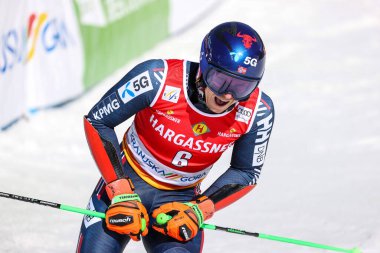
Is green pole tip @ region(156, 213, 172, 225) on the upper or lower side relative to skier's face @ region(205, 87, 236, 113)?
lower

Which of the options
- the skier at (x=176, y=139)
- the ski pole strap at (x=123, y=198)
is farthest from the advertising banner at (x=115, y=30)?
the ski pole strap at (x=123, y=198)

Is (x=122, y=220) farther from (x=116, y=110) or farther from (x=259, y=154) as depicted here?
(x=259, y=154)

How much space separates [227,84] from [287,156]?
17.3 feet

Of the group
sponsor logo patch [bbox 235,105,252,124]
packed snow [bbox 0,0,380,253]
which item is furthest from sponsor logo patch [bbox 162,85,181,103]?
packed snow [bbox 0,0,380,253]

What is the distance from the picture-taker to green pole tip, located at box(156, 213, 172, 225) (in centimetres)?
437

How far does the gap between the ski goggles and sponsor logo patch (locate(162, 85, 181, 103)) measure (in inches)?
8.1

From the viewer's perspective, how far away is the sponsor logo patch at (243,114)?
15.0ft

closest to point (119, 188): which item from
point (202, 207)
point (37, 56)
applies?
point (202, 207)

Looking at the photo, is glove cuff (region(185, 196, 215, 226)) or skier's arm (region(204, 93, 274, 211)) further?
skier's arm (region(204, 93, 274, 211))

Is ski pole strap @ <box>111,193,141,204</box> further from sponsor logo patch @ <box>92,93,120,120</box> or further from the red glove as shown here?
sponsor logo patch @ <box>92,93,120,120</box>

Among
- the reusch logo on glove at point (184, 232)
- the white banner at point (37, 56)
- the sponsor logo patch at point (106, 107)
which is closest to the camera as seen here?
the reusch logo on glove at point (184, 232)

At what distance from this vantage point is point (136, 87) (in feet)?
14.4

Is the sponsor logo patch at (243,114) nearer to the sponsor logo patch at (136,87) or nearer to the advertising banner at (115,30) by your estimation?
the sponsor logo patch at (136,87)

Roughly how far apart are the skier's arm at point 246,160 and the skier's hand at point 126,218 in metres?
0.58
